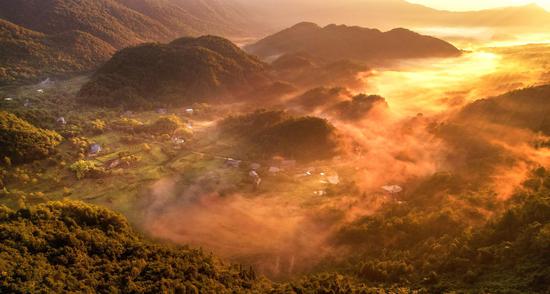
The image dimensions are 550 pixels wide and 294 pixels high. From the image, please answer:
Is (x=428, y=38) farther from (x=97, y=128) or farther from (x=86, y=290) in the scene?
(x=86, y=290)

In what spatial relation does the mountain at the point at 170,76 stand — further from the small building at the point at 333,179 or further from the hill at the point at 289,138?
the small building at the point at 333,179

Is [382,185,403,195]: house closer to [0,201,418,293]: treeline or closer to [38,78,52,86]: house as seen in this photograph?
[0,201,418,293]: treeline

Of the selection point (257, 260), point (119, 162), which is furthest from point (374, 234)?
point (119, 162)

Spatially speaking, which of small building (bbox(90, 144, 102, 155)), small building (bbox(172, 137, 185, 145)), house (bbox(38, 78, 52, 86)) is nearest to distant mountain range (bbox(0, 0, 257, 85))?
house (bbox(38, 78, 52, 86))

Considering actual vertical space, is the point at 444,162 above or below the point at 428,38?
below

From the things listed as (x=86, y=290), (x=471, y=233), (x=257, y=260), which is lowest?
(x=257, y=260)

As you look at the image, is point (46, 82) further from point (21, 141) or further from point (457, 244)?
point (457, 244)

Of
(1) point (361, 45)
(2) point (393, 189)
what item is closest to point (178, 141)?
(2) point (393, 189)
